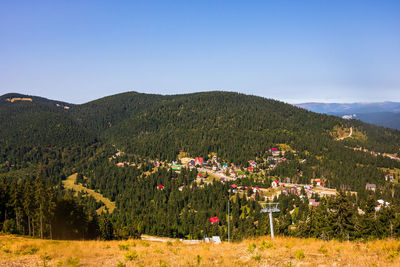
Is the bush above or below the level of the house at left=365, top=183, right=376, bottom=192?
above

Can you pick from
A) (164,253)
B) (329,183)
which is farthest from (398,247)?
(329,183)

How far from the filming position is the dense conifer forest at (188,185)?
37.9 meters

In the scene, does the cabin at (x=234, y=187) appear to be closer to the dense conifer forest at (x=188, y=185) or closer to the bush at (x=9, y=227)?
the dense conifer forest at (x=188, y=185)

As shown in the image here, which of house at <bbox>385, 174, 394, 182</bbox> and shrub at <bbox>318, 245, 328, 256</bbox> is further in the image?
house at <bbox>385, 174, 394, 182</bbox>

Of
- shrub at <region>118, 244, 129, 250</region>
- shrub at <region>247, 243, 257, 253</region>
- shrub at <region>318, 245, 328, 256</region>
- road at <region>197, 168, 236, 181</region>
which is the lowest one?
road at <region>197, 168, 236, 181</region>

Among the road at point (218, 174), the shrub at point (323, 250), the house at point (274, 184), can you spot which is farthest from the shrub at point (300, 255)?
the road at point (218, 174)

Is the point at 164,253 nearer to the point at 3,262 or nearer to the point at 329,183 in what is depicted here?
the point at 3,262

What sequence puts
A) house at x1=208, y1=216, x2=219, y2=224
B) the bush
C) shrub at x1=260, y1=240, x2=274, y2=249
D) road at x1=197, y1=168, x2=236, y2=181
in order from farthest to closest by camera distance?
1. road at x1=197, y1=168, x2=236, y2=181
2. house at x1=208, y1=216, x2=219, y2=224
3. the bush
4. shrub at x1=260, y1=240, x2=274, y2=249

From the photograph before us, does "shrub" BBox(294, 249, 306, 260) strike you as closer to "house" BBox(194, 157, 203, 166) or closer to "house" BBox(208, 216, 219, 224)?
"house" BBox(208, 216, 219, 224)

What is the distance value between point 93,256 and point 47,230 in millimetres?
31336

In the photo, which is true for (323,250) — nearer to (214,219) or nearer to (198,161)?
(214,219)

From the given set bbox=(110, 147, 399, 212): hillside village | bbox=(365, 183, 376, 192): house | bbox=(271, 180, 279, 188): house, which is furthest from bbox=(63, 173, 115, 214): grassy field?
bbox=(365, 183, 376, 192): house

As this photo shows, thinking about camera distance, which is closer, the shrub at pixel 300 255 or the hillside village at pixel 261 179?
the shrub at pixel 300 255

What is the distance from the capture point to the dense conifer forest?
124 ft
